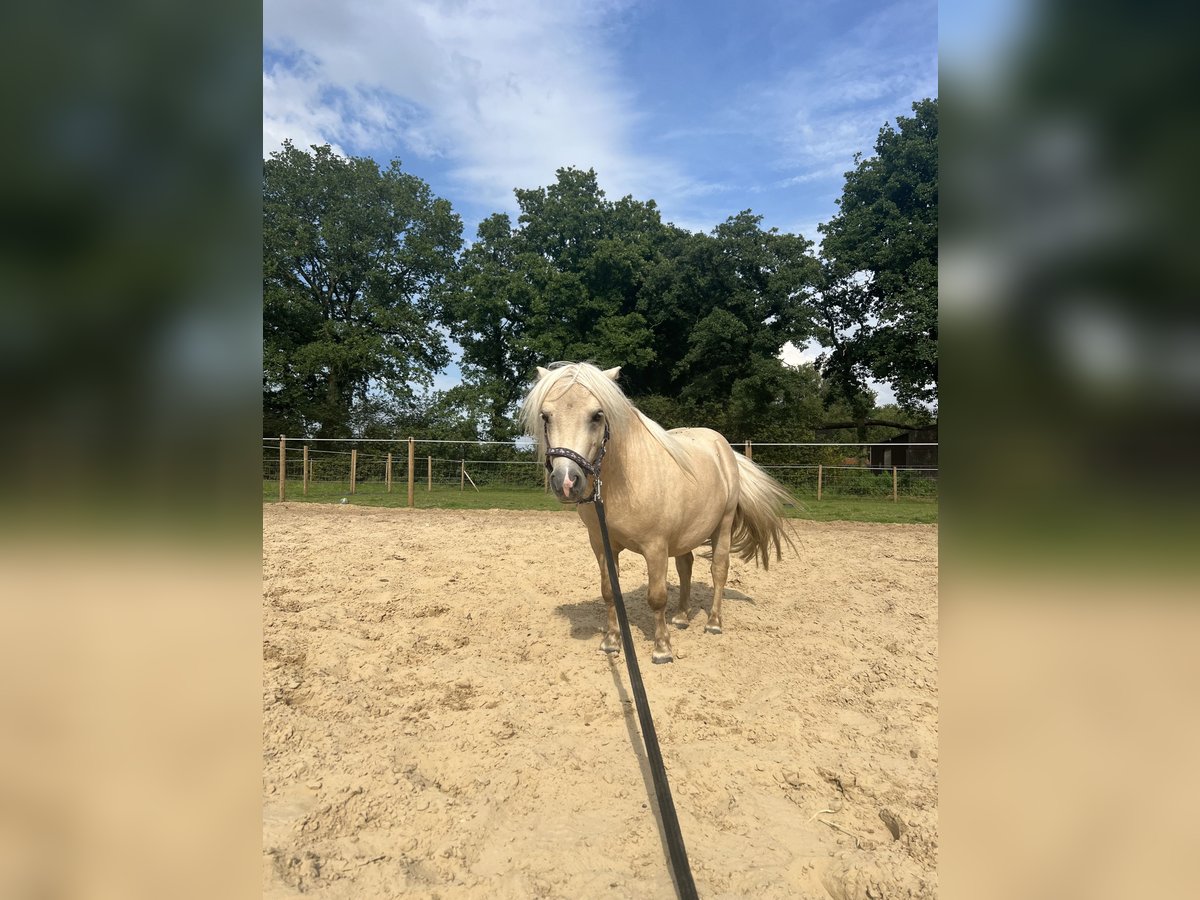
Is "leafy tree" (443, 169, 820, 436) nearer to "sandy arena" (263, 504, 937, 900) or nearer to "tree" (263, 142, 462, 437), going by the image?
"tree" (263, 142, 462, 437)

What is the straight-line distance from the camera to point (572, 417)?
3.10 m

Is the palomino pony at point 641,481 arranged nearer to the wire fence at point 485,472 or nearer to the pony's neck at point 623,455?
the pony's neck at point 623,455

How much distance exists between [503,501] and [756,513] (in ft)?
32.9

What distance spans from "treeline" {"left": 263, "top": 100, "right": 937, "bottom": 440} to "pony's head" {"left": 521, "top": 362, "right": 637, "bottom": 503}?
699 inches

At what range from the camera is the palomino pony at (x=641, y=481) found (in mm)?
3104

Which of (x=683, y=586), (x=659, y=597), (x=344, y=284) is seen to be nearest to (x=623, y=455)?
(x=659, y=597)

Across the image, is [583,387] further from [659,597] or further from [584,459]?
[659,597]

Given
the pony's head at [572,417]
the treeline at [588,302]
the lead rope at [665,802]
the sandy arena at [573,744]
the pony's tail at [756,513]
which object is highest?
the treeline at [588,302]

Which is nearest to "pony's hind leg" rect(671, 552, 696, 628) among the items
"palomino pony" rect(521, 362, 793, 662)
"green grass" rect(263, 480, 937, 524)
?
"palomino pony" rect(521, 362, 793, 662)

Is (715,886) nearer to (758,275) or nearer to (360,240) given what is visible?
(758,275)
